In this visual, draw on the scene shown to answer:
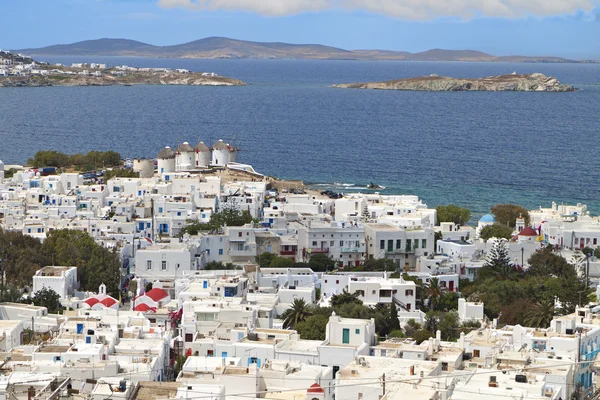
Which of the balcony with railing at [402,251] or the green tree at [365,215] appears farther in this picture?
the green tree at [365,215]

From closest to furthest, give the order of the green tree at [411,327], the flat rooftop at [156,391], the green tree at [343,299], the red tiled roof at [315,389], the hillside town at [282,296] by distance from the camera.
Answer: the flat rooftop at [156,391] → the red tiled roof at [315,389] → the hillside town at [282,296] → the green tree at [411,327] → the green tree at [343,299]

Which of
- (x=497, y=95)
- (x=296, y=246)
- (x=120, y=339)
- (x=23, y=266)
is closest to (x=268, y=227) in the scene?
(x=296, y=246)

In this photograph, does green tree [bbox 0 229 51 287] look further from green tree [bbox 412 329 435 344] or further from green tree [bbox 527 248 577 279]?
green tree [bbox 527 248 577 279]

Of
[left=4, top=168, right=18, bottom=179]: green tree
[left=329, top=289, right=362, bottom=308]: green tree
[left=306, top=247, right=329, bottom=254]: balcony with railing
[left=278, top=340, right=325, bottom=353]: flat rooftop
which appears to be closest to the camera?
[left=278, top=340, right=325, bottom=353]: flat rooftop

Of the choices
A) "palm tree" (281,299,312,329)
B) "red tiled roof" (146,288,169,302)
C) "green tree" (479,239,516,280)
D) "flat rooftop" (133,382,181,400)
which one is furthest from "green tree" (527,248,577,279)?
"flat rooftop" (133,382,181,400)

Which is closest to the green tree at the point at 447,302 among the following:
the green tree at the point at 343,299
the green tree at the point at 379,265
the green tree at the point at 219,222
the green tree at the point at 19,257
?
the green tree at the point at 343,299

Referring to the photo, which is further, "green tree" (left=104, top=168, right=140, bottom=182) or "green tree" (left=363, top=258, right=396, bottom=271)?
"green tree" (left=104, top=168, right=140, bottom=182)

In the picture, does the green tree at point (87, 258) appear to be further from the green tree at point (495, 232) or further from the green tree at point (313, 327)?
the green tree at point (495, 232)

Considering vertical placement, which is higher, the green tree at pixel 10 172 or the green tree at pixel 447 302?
the green tree at pixel 447 302

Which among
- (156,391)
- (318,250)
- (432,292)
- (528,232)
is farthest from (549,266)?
(156,391)
